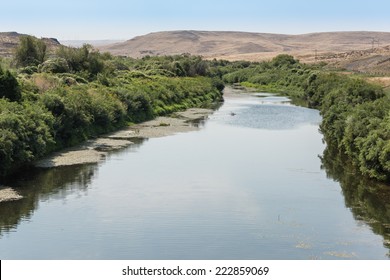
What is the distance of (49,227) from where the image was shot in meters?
24.3

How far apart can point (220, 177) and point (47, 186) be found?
10.0 meters

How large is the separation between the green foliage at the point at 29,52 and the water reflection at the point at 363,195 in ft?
158

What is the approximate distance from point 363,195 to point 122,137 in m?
24.8

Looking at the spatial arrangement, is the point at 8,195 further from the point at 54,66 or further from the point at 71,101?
the point at 54,66

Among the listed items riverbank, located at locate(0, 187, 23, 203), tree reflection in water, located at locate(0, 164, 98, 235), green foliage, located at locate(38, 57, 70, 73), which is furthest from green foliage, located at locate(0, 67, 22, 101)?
green foliage, located at locate(38, 57, 70, 73)

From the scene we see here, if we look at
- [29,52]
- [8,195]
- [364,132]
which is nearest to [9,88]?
[8,195]

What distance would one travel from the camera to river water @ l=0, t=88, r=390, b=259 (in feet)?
72.3

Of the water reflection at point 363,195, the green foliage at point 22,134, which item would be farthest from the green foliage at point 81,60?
the water reflection at point 363,195

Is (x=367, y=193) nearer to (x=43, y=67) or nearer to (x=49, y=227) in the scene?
(x=49, y=227)

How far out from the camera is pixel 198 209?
Answer: 27.0m

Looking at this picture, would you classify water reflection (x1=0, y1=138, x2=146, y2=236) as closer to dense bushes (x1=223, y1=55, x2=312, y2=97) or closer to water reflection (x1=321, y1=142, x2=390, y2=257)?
water reflection (x1=321, y1=142, x2=390, y2=257)

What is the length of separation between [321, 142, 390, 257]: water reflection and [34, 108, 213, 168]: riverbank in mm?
16010

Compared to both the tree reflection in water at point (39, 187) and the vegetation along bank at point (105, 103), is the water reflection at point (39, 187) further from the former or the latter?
the vegetation along bank at point (105, 103)

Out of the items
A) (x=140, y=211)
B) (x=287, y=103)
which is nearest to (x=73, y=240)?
(x=140, y=211)
